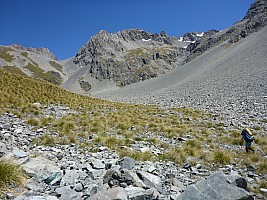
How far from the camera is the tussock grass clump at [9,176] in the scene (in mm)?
4973

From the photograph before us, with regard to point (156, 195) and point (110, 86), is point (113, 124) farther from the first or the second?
point (110, 86)

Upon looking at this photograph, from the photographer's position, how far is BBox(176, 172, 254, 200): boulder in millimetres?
4914

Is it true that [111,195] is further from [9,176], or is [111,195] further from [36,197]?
[9,176]

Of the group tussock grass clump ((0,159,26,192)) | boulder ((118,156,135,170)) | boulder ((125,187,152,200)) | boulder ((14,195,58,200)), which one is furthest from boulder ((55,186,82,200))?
boulder ((118,156,135,170))

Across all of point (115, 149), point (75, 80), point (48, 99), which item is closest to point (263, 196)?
point (115, 149)

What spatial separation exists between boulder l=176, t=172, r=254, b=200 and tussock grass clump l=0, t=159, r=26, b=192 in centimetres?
463

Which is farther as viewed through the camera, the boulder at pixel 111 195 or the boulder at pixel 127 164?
the boulder at pixel 127 164

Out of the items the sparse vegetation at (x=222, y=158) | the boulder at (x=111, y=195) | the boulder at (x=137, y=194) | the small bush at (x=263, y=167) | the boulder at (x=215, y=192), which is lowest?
the small bush at (x=263, y=167)

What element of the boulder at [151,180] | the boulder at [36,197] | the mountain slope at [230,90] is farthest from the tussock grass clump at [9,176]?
the mountain slope at [230,90]

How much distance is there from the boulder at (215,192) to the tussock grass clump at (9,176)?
4.63 m

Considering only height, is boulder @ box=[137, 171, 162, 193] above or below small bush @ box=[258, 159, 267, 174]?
above

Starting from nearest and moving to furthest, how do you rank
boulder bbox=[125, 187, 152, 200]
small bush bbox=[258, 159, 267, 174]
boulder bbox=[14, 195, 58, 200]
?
boulder bbox=[14, 195, 58, 200], boulder bbox=[125, 187, 152, 200], small bush bbox=[258, 159, 267, 174]

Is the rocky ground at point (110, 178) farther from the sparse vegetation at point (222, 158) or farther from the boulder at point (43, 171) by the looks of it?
the sparse vegetation at point (222, 158)

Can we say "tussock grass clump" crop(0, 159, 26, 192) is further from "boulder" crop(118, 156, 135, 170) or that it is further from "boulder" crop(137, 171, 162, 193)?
"boulder" crop(137, 171, 162, 193)
